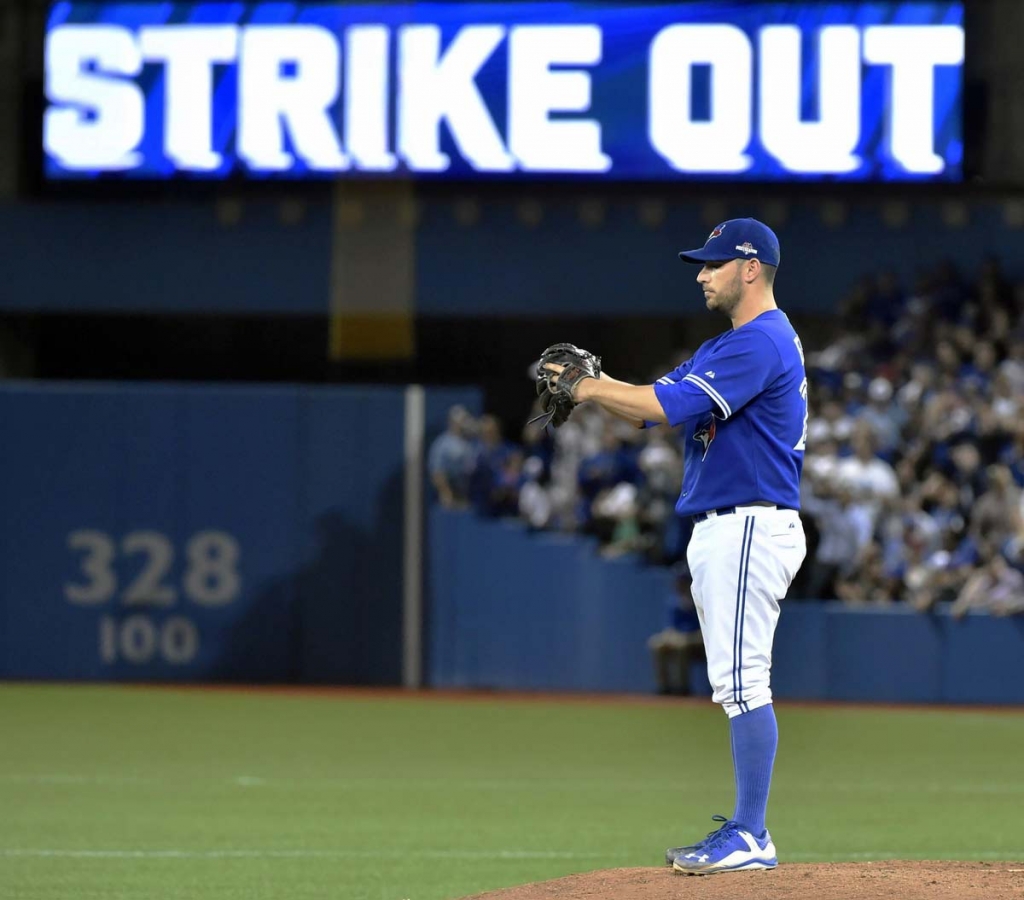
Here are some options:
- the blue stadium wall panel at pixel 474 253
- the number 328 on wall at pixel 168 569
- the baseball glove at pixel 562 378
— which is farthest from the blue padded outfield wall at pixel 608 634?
the baseball glove at pixel 562 378


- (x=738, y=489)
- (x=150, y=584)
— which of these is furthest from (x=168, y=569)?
(x=738, y=489)

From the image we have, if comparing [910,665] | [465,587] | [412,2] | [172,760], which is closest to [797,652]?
[910,665]

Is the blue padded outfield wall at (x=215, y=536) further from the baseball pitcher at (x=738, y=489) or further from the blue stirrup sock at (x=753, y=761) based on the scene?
the blue stirrup sock at (x=753, y=761)

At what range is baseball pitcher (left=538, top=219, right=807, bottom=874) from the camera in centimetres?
559

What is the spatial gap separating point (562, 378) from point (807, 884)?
1648 millimetres

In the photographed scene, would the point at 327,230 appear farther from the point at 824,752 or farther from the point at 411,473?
the point at 824,752

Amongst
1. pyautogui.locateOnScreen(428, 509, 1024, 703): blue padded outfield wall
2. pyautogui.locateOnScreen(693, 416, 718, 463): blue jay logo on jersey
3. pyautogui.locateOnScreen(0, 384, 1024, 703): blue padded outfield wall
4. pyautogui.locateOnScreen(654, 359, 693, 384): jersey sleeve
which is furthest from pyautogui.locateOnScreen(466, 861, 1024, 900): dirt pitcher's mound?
pyautogui.locateOnScreen(0, 384, 1024, 703): blue padded outfield wall

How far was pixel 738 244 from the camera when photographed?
5.78 meters

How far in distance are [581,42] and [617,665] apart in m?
8.43

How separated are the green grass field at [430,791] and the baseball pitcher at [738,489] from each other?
1.28m

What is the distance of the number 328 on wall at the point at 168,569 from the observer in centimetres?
1702

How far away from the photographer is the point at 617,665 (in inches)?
639

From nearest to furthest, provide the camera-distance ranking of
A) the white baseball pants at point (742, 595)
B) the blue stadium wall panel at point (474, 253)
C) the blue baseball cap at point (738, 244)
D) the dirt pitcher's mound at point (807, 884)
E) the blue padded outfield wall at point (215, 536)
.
A: the dirt pitcher's mound at point (807, 884) → the white baseball pants at point (742, 595) → the blue baseball cap at point (738, 244) → the blue padded outfield wall at point (215, 536) → the blue stadium wall panel at point (474, 253)

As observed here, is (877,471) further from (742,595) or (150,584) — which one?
(742,595)
